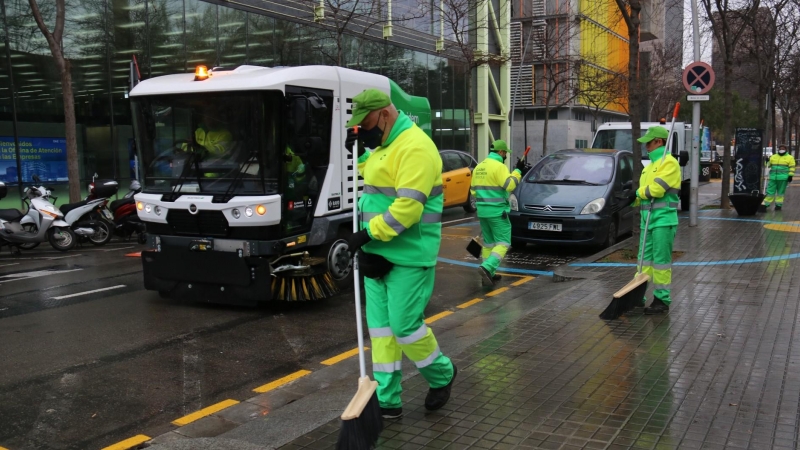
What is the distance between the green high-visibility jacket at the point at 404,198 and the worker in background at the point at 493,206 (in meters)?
5.00

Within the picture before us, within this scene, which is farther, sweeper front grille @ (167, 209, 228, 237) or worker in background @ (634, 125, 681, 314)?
sweeper front grille @ (167, 209, 228, 237)

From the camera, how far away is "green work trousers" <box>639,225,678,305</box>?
729 cm

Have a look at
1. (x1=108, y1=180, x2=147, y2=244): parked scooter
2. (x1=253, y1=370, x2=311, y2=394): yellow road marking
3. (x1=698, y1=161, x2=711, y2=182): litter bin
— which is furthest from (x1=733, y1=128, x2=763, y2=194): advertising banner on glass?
(x1=698, y1=161, x2=711, y2=182): litter bin

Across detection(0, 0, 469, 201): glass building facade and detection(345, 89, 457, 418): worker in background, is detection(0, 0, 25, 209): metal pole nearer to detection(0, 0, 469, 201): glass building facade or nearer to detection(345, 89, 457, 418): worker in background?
detection(0, 0, 469, 201): glass building facade

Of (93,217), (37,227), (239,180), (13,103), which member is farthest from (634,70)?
(13,103)

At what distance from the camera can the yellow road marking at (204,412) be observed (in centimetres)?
490

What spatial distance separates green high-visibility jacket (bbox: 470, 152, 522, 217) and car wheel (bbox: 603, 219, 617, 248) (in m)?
3.30

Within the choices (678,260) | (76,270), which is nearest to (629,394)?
(678,260)

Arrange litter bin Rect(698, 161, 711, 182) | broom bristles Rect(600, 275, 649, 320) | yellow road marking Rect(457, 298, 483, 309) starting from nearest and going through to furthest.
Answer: broom bristles Rect(600, 275, 649, 320) < yellow road marking Rect(457, 298, 483, 309) < litter bin Rect(698, 161, 711, 182)

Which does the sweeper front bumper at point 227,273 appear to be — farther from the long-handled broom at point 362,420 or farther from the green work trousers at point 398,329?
the long-handled broom at point 362,420

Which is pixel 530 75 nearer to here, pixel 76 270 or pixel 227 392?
pixel 76 270

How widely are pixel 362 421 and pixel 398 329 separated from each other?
661 millimetres

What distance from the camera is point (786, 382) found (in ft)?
16.4

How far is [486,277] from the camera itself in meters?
9.46
